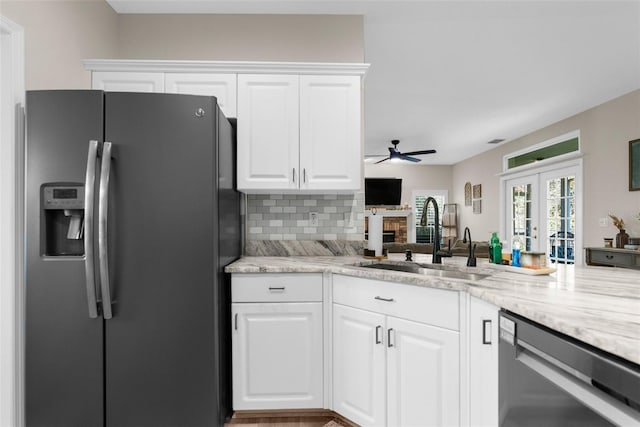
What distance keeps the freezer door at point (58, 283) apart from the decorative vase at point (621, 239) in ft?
16.9

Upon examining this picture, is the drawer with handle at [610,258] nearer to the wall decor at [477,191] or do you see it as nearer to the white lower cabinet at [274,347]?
the white lower cabinet at [274,347]

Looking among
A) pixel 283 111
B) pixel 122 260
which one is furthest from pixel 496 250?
pixel 122 260

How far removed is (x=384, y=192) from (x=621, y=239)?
19.3ft

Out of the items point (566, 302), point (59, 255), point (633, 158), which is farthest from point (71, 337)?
point (633, 158)

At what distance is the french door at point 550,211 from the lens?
5289mm

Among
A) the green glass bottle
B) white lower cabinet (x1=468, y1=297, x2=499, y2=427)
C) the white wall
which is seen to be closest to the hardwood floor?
white lower cabinet (x1=468, y1=297, x2=499, y2=427)

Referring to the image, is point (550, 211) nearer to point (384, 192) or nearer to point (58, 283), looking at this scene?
point (384, 192)

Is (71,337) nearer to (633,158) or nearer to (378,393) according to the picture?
(378,393)

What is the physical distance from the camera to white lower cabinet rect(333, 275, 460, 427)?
1527mm

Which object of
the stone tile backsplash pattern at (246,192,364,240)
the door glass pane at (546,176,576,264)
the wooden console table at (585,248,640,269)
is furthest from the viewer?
the door glass pane at (546,176,576,264)

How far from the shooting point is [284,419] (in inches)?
83.0

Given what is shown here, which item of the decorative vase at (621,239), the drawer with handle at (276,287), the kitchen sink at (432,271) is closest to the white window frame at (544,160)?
the decorative vase at (621,239)

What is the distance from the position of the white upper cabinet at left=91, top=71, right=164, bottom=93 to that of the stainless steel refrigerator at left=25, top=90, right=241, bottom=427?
0.73 meters

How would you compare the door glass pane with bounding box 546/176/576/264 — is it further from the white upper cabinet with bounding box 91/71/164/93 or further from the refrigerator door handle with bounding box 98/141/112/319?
the refrigerator door handle with bounding box 98/141/112/319
